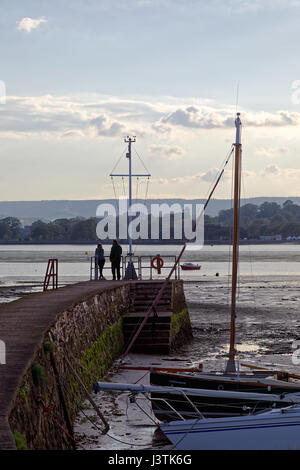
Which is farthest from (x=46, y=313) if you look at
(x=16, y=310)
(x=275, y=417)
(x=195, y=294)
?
(x=195, y=294)

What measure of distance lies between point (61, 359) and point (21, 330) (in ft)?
3.53

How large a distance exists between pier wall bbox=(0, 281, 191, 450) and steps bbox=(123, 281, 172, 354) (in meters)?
0.51

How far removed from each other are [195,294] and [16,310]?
114 ft

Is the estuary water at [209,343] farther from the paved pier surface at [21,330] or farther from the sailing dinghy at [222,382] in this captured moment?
the paved pier surface at [21,330]

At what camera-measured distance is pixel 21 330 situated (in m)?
16.0

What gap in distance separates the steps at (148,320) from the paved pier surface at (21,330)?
2.90 meters

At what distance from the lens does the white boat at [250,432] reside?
13875 millimetres

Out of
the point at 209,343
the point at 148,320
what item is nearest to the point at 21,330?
the point at 148,320

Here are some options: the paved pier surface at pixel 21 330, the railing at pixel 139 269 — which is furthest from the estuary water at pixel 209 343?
the railing at pixel 139 269

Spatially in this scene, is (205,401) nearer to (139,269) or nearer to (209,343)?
(209,343)

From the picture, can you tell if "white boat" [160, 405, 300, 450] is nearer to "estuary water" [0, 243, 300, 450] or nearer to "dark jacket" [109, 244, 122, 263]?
"estuary water" [0, 243, 300, 450]

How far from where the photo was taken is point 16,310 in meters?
19.5

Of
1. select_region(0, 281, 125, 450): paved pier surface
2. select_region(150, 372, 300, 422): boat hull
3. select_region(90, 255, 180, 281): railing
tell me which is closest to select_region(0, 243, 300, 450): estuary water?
select_region(150, 372, 300, 422): boat hull
